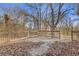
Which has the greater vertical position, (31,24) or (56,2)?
(56,2)

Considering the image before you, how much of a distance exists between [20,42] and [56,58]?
0.37 m

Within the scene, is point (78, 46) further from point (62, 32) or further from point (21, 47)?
point (21, 47)

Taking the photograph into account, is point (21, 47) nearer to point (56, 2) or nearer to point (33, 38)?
point (33, 38)

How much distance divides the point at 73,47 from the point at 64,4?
0.41 m

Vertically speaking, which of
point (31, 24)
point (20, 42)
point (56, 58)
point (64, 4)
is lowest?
point (56, 58)

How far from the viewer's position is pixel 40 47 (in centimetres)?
188

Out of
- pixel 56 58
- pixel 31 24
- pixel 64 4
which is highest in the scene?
pixel 64 4

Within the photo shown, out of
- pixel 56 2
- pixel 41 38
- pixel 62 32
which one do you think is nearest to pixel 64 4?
pixel 56 2

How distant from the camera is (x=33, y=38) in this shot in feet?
6.17

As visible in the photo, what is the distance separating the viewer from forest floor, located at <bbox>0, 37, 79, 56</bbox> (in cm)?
188

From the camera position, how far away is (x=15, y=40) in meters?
1.89

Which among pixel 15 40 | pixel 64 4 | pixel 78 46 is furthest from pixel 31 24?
pixel 78 46

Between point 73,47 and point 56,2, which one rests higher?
point 56,2

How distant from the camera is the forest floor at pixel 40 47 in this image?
6.17 feet
